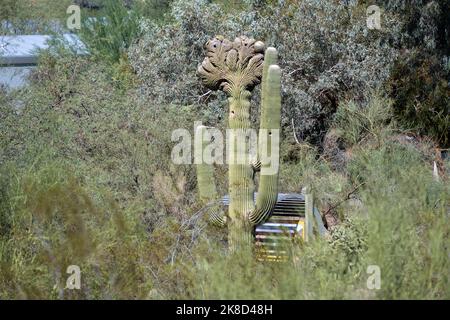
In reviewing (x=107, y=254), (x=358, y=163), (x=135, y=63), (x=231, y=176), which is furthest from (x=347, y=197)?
(x=135, y=63)

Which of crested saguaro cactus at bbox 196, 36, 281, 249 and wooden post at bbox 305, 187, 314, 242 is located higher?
crested saguaro cactus at bbox 196, 36, 281, 249

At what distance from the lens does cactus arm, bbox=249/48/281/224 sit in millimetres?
6629

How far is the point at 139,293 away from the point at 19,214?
206 cm

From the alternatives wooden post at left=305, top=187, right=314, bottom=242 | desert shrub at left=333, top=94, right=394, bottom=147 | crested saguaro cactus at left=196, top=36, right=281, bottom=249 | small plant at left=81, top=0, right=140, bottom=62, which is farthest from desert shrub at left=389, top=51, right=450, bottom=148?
small plant at left=81, top=0, right=140, bottom=62

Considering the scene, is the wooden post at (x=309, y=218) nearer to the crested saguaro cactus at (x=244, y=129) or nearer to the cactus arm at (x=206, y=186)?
the crested saguaro cactus at (x=244, y=129)

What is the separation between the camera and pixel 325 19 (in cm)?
1331

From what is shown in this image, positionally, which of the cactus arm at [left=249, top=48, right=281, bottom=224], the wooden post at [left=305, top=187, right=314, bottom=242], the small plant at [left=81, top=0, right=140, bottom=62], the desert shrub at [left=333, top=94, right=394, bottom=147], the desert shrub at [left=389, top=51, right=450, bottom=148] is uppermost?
the small plant at [left=81, top=0, right=140, bottom=62]

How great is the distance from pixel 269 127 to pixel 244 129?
54 cm

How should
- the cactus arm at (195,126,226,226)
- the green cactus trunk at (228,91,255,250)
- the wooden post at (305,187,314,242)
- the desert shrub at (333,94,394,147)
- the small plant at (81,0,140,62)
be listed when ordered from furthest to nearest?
the small plant at (81,0,140,62), the desert shrub at (333,94,394,147), the cactus arm at (195,126,226,226), the green cactus trunk at (228,91,255,250), the wooden post at (305,187,314,242)

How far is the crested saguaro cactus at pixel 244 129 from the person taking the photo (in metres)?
6.68

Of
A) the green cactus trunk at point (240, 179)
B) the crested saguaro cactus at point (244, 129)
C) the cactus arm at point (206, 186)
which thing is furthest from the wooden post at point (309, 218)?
the cactus arm at point (206, 186)

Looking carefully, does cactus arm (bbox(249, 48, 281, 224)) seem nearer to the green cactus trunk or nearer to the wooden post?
the green cactus trunk

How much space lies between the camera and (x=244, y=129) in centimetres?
715
